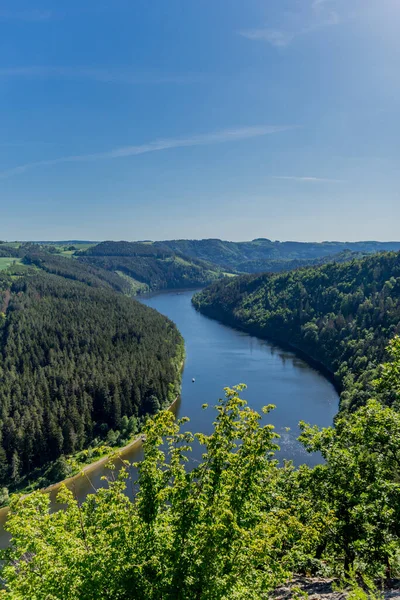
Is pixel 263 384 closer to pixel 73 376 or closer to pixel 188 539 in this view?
pixel 73 376

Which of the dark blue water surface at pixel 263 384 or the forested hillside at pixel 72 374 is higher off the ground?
the forested hillside at pixel 72 374

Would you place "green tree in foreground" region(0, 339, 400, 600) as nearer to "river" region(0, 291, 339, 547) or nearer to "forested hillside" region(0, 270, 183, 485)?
"river" region(0, 291, 339, 547)

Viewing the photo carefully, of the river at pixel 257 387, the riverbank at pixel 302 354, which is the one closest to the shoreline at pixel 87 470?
the river at pixel 257 387

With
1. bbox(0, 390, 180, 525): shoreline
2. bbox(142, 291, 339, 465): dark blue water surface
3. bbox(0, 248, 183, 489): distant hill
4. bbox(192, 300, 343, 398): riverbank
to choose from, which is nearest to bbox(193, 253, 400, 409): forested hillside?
bbox(192, 300, 343, 398): riverbank

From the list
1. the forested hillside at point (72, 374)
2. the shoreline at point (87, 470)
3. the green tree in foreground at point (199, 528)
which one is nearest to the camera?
the green tree in foreground at point (199, 528)

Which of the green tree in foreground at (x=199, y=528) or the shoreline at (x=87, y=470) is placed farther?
the shoreline at (x=87, y=470)

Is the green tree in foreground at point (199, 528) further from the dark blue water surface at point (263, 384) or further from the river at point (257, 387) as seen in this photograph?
the dark blue water surface at point (263, 384)

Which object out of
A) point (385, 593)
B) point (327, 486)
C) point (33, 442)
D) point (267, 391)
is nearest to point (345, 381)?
point (267, 391)
